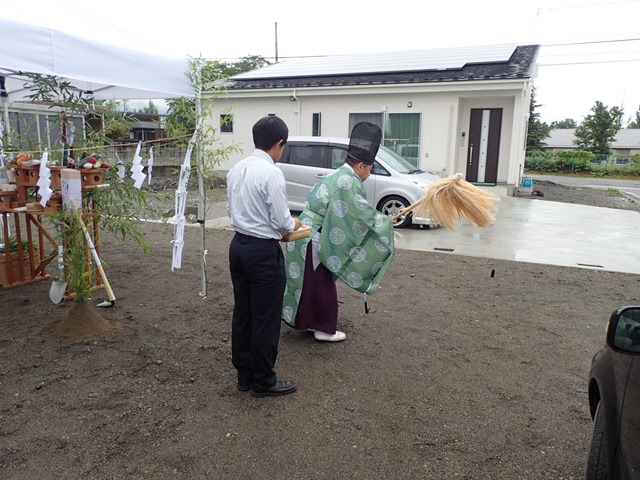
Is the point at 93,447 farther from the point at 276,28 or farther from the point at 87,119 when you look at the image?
the point at 276,28

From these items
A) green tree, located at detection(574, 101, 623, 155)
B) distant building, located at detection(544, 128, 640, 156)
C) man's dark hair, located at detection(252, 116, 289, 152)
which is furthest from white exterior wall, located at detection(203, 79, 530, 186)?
distant building, located at detection(544, 128, 640, 156)

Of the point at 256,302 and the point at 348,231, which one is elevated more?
the point at 348,231

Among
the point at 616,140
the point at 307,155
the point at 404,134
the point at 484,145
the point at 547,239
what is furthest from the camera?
the point at 616,140

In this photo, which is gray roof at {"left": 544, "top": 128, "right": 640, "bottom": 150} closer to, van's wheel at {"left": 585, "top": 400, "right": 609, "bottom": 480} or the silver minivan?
the silver minivan

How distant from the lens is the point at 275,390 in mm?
3123

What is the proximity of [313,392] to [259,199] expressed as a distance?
1.30m

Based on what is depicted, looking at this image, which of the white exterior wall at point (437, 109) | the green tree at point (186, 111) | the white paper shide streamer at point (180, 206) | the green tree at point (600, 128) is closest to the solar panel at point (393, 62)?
the white exterior wall at point (437, 109)

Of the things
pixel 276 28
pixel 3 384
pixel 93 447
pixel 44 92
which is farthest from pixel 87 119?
pixel 276 28

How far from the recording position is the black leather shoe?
311 centimetres

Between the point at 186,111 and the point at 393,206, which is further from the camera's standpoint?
the point at 393,206

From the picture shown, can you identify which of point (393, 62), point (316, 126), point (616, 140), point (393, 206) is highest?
point (393, 62)

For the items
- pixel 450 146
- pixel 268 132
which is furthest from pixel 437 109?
pixel 268 132

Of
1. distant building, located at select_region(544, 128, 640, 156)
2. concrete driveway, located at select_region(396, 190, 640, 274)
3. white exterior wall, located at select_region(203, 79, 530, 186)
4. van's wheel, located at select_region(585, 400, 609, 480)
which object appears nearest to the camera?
van's wheel, located at select_region(585, 400, 609, 480)

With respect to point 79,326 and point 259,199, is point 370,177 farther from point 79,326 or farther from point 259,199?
point 259,199
